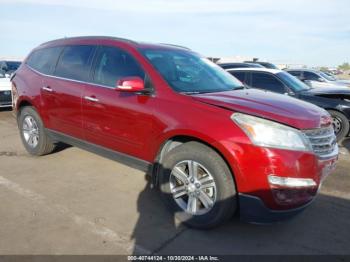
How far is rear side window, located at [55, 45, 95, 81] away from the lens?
4483 mm

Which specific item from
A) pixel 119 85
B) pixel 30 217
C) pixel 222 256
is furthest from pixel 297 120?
pixel 30 217

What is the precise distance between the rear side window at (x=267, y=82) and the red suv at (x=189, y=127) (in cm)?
360

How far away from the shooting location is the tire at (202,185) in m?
3.13

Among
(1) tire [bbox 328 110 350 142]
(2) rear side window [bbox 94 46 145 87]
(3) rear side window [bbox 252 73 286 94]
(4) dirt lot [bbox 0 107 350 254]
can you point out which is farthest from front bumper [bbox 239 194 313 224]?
(3) rear side window [bbox 252 73 286 94]

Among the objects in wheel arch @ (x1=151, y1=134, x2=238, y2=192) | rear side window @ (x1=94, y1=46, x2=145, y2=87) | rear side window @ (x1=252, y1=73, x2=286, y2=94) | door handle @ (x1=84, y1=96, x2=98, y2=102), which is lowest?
wheel arch @ (x1=151, y1=134, x2=238, y2=192)

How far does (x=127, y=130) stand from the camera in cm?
390

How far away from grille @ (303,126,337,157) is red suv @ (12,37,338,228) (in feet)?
0.04

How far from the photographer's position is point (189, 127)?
327 cm

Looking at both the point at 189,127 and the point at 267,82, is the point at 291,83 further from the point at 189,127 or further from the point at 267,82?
the point at 189,127

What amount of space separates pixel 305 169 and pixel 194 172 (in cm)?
104

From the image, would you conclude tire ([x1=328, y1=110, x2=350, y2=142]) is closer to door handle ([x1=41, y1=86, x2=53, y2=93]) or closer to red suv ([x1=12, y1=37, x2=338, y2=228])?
red suv ([x1=12, y1=37, x2=338, y2=228])

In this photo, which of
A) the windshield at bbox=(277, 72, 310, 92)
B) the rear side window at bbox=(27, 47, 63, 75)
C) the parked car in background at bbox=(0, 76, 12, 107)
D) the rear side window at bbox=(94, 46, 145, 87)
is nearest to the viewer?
the rear side window at bbox=(94, 46, 145, 87)

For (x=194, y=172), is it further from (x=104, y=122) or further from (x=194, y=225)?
(x=104, y=122)

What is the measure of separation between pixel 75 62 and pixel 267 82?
4946 mm
